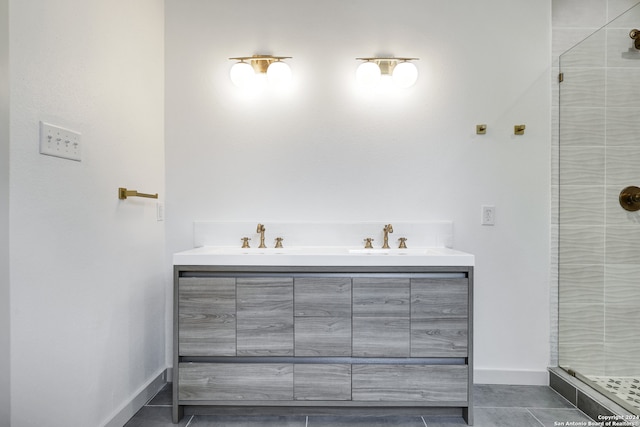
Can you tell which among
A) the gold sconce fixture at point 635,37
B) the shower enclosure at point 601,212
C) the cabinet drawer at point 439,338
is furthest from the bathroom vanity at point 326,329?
the gold sconce fixture at point 635,37

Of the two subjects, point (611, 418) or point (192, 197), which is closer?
point (611, 418)

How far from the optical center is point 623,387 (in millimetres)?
1945

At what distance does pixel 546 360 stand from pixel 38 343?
2.58 metres

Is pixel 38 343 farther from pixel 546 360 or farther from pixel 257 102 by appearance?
pixel 546 360

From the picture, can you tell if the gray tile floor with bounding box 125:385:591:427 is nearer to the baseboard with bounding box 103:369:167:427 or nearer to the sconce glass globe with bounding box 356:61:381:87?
the baseboard with bounding box 103:369:167:427

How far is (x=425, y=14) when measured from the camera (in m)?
2.29

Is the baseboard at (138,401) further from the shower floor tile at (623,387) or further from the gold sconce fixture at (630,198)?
the gold sconce fixture at (630,198)

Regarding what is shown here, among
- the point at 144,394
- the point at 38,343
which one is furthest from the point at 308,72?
the point at 144,394

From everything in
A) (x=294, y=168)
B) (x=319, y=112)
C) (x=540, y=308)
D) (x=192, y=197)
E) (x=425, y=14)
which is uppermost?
(x=425, y=14)

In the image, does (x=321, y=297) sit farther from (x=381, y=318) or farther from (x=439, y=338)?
(x=439, y=338)

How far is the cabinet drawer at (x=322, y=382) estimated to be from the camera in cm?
181

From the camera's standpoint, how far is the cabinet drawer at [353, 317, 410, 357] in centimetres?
181

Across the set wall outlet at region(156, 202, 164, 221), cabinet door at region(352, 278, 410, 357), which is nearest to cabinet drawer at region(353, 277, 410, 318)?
cabinet door at region(352, 278, 410, 357)

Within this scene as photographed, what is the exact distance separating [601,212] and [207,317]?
7.24ft
